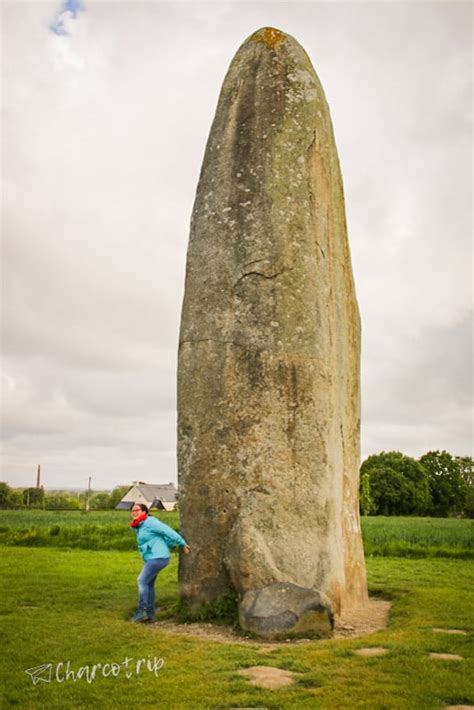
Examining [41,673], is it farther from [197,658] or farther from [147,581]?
[147,581]

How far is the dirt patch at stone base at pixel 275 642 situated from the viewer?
25.4ft

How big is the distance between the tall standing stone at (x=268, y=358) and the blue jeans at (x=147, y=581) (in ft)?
1.40

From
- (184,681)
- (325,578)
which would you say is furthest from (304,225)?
(184,681)

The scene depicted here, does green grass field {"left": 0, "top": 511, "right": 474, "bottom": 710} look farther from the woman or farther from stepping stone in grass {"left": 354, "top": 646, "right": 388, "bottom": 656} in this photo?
the woman

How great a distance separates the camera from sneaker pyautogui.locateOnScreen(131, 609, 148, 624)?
896 centimetres

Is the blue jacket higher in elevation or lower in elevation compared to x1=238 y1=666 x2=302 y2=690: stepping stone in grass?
higher

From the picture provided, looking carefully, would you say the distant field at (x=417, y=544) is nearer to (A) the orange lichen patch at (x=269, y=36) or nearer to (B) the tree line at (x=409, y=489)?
(A) the orange lichen patch at (x=269, y=36)

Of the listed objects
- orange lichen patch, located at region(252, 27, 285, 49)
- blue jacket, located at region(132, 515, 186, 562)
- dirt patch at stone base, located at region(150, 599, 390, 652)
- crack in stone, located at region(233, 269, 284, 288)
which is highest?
orange lichen patch, located at region(252, 27, 285, 49)

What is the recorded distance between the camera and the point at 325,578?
344 inches

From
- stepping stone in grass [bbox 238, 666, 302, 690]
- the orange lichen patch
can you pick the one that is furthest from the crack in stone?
stepping stone in grass [bbox 238, 666, 302, 690]

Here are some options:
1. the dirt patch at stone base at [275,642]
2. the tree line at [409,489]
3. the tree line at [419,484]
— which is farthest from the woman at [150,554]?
the tree line at [419,484]

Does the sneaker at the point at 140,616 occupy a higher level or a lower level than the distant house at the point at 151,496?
lower

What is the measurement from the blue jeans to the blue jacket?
0.23 feet

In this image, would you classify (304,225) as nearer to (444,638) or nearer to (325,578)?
(325,578)
